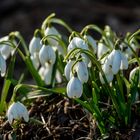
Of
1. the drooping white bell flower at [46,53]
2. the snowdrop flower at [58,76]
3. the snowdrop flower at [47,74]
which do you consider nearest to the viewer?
the drooping white bell flower at [46,53]

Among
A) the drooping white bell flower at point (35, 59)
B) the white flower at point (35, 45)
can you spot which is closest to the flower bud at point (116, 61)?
the white flower at point (35, 45)

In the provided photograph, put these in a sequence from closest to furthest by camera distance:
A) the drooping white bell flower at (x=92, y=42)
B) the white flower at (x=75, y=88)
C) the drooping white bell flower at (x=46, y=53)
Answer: the white flower at (x=75, y=88) < the drooping white bell flower at (x=46, y=53) < the drooping white bell flower at (x=92, y=42)

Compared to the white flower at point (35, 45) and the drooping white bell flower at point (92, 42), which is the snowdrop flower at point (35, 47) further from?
the drooping white bell flower at point (92, 42)

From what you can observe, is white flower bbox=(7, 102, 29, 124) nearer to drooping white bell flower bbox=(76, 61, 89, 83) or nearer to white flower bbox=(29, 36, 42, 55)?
drooping white bell flower bbox=(76, 61, 89, 83)

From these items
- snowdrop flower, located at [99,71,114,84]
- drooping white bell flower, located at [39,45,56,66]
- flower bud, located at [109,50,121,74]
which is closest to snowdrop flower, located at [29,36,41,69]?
drooping white bell flower, located at [39,45,56,66]

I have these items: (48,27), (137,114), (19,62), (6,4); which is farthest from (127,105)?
(6,4)

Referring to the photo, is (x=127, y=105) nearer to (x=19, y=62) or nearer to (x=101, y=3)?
(x=19, y=62)
